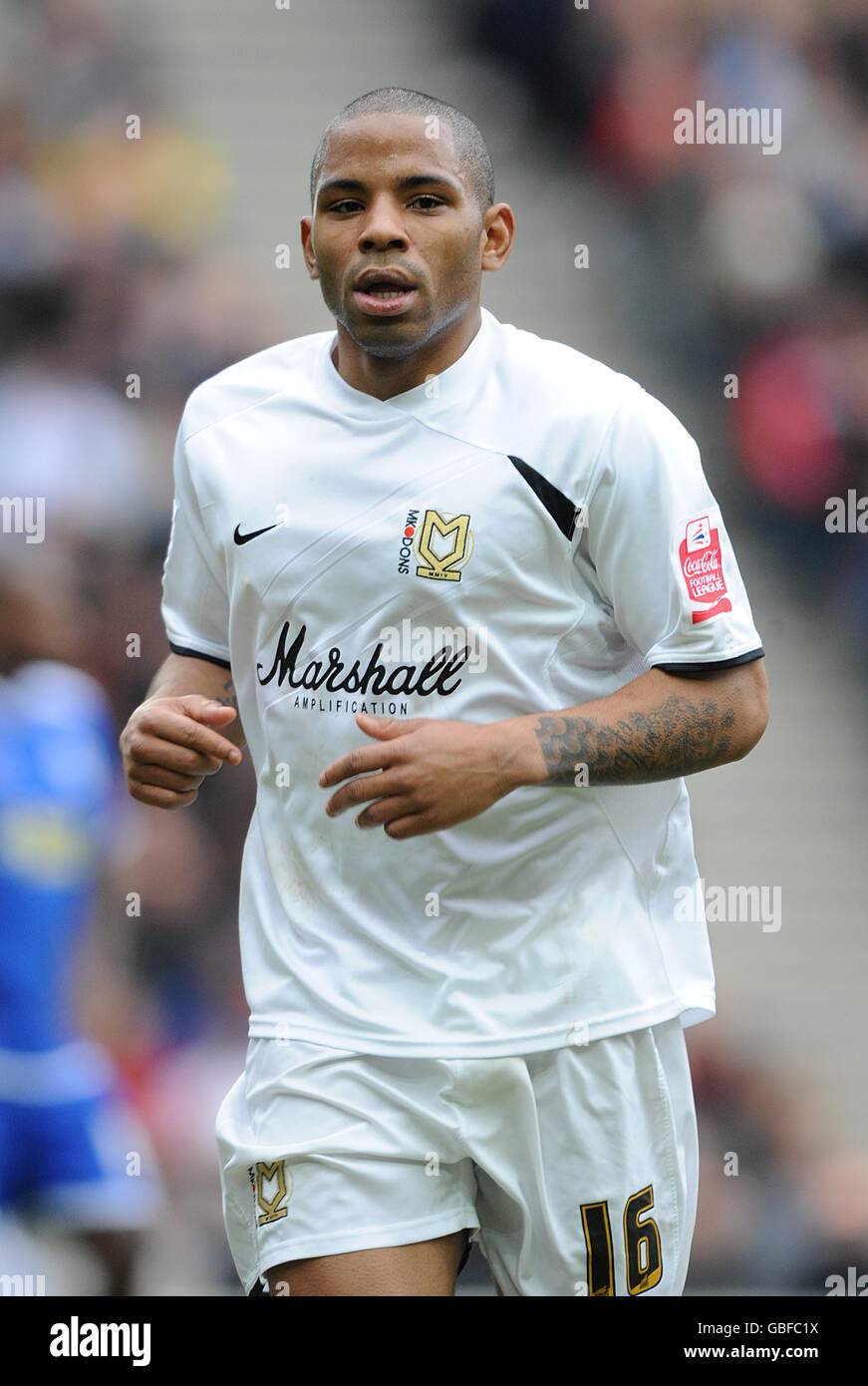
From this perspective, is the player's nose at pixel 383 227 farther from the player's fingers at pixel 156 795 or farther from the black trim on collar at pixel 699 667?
the player's fingers at pixel 156 795

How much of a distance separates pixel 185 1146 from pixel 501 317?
2892mm

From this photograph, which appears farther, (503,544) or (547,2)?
(547,2)

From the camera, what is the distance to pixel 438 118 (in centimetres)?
322

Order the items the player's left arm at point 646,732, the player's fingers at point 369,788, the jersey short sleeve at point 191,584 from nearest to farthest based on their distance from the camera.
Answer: the player's fingers at point 369,788, the player's left arm at point 646,732, the jersey short sleeve at point 191,584

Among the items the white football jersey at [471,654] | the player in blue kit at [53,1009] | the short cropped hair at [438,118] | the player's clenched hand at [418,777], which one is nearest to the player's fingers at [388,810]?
the player's clenched hand at [418,777]

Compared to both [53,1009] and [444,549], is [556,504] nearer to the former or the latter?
[444,549]

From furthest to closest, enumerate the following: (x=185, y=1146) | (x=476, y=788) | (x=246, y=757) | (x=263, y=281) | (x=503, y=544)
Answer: (x=263, y=281) → (x=246, y=757) → (x=185, y=1146) → (x=503, y=544) → (x=476, y=788)

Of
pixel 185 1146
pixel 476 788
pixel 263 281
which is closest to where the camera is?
pixel 476 788

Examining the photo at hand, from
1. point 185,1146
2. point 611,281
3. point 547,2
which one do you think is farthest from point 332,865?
point 547,2

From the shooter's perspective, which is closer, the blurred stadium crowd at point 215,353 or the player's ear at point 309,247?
the player's ear at point 309,247

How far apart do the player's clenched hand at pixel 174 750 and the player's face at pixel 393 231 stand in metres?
0.63

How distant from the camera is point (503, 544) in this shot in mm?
3100

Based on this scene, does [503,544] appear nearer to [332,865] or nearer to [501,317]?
[332,865]

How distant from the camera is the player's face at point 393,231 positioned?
10.2 feet
